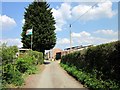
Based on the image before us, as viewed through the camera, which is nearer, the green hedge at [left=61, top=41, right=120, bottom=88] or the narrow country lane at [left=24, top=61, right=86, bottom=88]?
the green hedge at [left=61, top=41, right=120, bottom=88]

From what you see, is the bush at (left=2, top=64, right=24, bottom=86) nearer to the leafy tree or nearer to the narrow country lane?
the narrow country lane

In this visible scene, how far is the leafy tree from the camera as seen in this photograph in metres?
49.8

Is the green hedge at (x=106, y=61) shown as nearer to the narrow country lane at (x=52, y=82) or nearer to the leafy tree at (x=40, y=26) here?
the narrow country lane at (x=52, y=82)

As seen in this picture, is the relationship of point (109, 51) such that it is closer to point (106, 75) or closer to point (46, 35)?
point (106, 75)

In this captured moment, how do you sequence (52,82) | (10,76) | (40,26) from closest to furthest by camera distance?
(10,76) → (52,82) → (40,26)

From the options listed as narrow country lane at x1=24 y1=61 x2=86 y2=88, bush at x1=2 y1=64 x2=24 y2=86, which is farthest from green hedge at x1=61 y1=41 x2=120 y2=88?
bush at x1=2 y1=64 x2=24 y2=86

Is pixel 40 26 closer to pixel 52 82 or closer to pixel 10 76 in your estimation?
pixel 52 82

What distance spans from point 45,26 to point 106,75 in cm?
3740

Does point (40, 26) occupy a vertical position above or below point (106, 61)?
above

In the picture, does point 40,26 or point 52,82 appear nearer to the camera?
point 52,82

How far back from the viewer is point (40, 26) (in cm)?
5059

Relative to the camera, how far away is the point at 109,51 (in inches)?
551

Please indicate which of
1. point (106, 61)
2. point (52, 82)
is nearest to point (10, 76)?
point (52, 82)

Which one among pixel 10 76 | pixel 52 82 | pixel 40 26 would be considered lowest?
pixel 52 82
